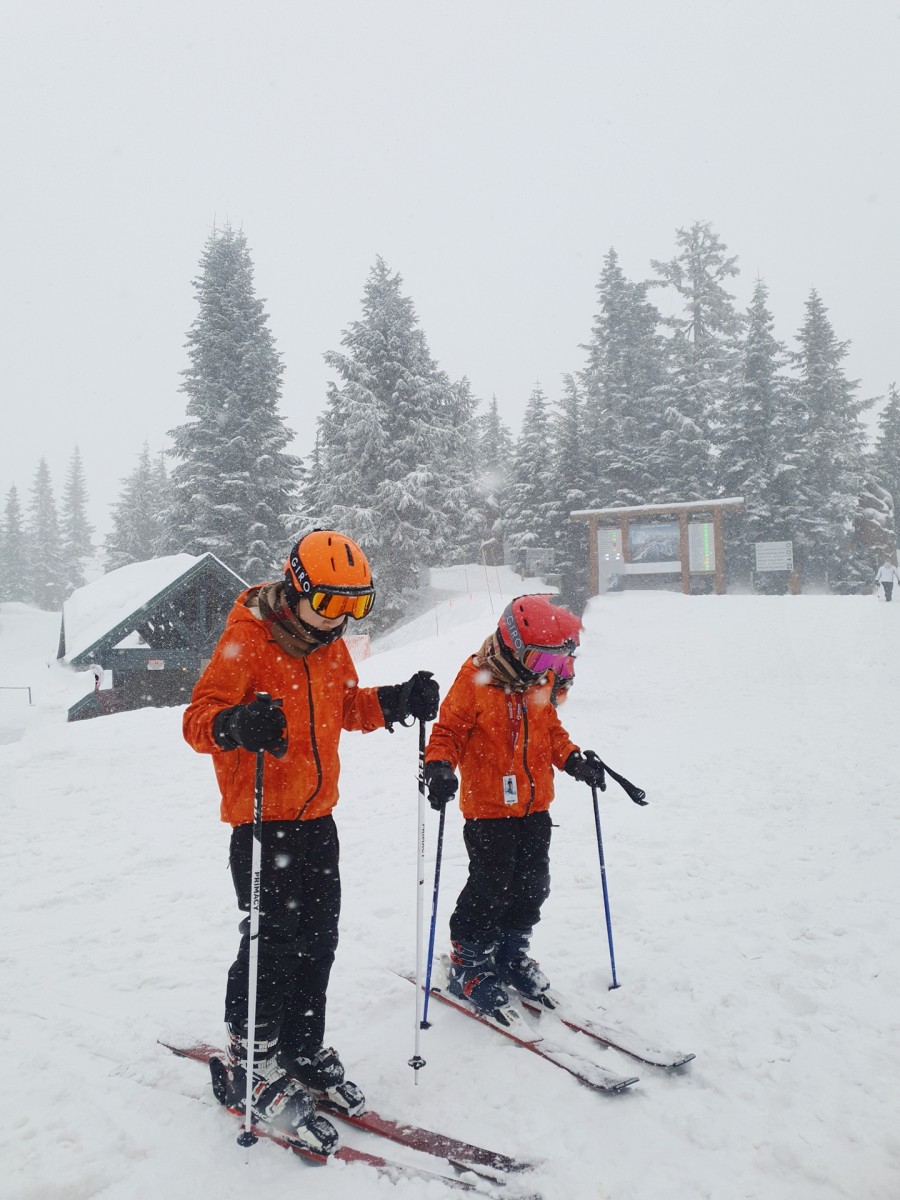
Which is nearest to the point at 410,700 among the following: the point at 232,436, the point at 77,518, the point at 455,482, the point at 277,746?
the point at 277,746

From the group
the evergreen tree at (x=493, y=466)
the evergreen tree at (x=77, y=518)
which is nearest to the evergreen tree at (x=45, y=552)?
the evergreen tree at (x=77, y=518)

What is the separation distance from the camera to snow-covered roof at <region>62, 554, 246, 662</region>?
16.3 metres

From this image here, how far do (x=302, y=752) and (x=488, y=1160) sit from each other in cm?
166

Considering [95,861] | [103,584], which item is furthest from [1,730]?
[95,861]

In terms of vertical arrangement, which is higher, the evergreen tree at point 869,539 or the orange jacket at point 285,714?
the evergreen tree at point 869,539

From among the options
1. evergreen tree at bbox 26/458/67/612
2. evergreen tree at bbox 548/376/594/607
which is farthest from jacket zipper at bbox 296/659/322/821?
evergreen tree at bbox 26/458/67/612

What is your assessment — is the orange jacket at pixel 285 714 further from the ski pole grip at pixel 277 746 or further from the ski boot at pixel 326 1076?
the ski boot at pixel 326 1076

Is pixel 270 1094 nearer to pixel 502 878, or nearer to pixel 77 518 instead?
pixel 502 878

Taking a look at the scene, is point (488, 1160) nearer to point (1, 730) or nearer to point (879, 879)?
point (879, 879)

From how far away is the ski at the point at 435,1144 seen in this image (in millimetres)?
2613

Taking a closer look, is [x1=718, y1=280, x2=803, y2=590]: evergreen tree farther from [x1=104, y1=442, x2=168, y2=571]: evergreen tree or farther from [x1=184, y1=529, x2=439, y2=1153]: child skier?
[x1=104, y1=442, x2=168, y2=571]: evergreen tree

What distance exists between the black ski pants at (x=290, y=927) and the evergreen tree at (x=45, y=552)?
75.2 meters

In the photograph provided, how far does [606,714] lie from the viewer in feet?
38.2

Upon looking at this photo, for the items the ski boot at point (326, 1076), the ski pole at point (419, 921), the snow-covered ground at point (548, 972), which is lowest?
the snow-covered ground at point (548, 972)
